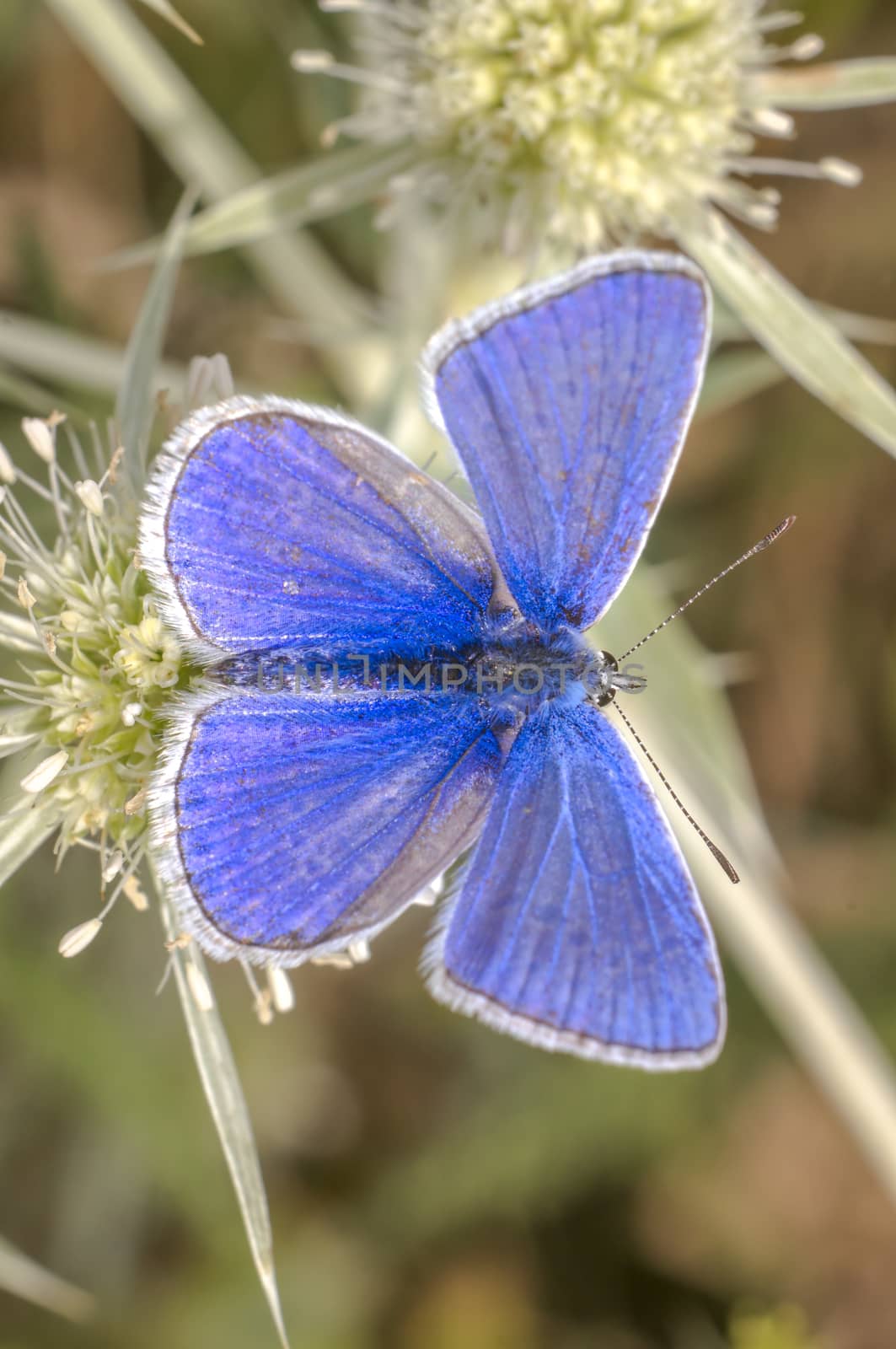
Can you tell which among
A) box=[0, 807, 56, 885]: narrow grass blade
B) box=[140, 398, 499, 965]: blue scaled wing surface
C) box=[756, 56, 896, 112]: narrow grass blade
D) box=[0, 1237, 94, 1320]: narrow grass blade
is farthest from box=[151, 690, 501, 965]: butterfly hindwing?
box=[756, 56, 896, 112]: narrow grass blade

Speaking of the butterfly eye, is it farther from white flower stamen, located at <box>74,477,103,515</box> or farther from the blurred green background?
the blurred green background

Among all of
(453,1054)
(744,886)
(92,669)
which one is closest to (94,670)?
(92,669)

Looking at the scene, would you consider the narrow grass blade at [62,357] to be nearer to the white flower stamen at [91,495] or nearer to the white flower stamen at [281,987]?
the white flower stamen at [91,495]

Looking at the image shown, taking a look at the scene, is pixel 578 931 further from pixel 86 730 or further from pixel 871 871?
pixel 871 871

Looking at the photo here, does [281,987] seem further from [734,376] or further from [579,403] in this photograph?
[734,376]

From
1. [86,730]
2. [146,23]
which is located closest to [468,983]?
[86,730]

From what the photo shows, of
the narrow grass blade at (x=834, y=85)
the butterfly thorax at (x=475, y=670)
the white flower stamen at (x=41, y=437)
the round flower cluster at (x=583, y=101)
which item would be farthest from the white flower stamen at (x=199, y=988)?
the narrow grass blade at (x=834, y=85)

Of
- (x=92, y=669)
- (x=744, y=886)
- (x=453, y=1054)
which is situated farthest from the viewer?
(x=453, y=1054)
